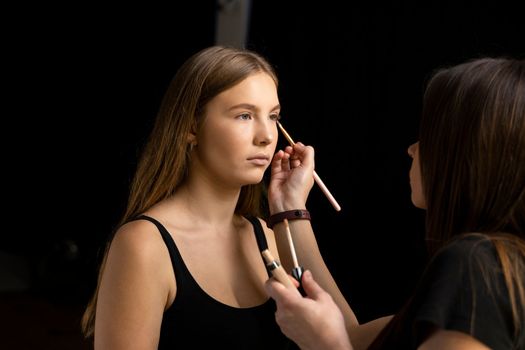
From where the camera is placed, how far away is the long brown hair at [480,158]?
1.03 meters

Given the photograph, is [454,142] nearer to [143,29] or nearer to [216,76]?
[216,76]

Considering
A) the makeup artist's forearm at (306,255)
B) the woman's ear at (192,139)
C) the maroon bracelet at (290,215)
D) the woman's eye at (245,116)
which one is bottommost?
the makeup artist's forearm at (306,255)

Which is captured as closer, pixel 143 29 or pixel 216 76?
pixel 216 76

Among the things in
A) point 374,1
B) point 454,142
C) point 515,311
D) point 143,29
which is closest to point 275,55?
point 374,1

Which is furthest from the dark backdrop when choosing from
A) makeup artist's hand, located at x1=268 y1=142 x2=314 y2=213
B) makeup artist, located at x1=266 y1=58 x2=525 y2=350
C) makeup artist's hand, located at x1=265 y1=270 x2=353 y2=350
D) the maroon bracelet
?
makeup artist's hand, located at x1=265 y1=270 x2=353 y2=350

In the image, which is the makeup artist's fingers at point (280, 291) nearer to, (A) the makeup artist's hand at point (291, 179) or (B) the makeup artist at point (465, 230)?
(B) the makeup artist at point (465, 230)

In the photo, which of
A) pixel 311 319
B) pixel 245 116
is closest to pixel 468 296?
pixel 311 319

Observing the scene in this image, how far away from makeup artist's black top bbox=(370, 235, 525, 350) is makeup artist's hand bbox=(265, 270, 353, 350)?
16 cm

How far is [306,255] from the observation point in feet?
5.03

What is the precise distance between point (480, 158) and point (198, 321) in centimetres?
65

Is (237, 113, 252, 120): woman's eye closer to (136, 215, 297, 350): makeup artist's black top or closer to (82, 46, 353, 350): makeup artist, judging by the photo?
(82, 46, 353, 350): makeup artist

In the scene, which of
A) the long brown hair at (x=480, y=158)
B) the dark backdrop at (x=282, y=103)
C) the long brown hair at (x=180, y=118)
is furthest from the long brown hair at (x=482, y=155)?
the dark backdrop at (x=282, y=103)

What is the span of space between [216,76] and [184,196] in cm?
26

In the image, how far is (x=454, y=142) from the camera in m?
1.07
